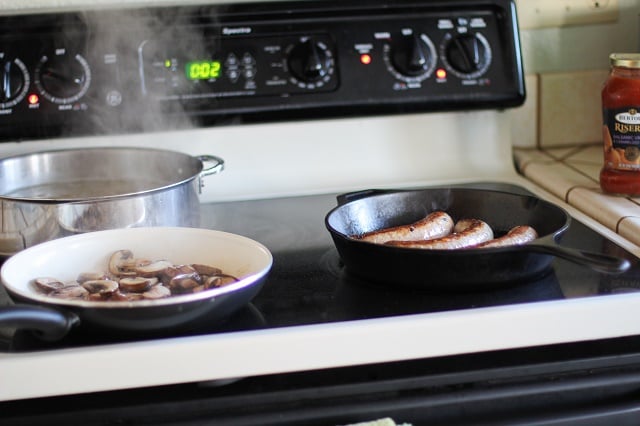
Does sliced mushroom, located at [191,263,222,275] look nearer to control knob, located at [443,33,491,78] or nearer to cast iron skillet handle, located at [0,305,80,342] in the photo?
cast iron skillet handle, located at [0,305,80,342]

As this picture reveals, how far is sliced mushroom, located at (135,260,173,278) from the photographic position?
2.97ft

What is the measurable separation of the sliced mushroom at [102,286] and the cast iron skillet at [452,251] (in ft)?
0.80

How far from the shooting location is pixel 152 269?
91 centimetres

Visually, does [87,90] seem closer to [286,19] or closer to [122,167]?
[122,167]

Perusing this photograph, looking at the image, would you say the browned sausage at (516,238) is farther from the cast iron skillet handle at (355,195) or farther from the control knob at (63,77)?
the control knob at (63,77)

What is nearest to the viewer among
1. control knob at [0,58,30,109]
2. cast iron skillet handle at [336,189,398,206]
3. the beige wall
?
cast iron skillet handle at [336,189,398,206]

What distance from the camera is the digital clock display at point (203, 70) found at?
125cm

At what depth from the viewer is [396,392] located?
2.74 feet

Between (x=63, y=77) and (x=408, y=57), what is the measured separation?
1.70 feet

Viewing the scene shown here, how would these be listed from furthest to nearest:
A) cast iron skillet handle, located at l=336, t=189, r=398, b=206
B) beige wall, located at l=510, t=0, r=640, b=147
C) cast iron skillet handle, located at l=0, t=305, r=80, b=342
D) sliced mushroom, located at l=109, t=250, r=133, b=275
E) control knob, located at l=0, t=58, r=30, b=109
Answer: beige wall, located at l=510, t=0, r=640, b=147 → control knob, located at l=0, t=58, r=30, b=109 → cast iron skillet handle, located at l=336, t=189, r=398, b=206 → sliced mushroom, located at l=109, t=250, r=133, b=275 → cast iron skillet handle, located at l=0, t=305, r=80, b=342

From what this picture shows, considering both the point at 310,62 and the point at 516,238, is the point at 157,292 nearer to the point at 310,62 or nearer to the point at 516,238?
the point at 516,238

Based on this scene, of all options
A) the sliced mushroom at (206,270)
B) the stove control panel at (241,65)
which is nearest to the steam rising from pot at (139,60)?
the stove control panel at (241,65)

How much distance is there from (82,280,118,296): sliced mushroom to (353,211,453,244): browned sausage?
0.28 metres

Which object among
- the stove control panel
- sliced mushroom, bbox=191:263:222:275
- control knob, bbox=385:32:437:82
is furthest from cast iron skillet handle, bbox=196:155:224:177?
control knob, bbox=385:32:437:82
